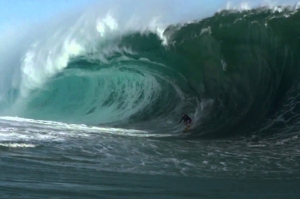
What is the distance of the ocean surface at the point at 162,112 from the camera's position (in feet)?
19.8

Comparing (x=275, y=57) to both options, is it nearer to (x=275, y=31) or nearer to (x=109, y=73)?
(x=275, y=31)

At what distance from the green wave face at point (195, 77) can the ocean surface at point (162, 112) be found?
0.04m

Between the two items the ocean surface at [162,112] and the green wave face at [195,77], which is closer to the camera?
the ocean surface at [162,112]

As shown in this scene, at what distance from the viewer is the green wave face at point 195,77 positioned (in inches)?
590

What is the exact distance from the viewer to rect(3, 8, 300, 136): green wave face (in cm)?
1498

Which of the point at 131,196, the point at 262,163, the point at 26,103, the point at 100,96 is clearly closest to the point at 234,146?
the point at 262,163

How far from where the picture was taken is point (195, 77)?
A: 17766 mm

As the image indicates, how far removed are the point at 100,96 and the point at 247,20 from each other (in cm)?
833

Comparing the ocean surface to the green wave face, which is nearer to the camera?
the ocean surface

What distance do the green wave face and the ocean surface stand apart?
0.04 meters

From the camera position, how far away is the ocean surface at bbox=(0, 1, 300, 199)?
6023 mm

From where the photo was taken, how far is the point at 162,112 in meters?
18.6

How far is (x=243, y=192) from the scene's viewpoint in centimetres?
557

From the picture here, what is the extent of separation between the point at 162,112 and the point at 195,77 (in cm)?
186
